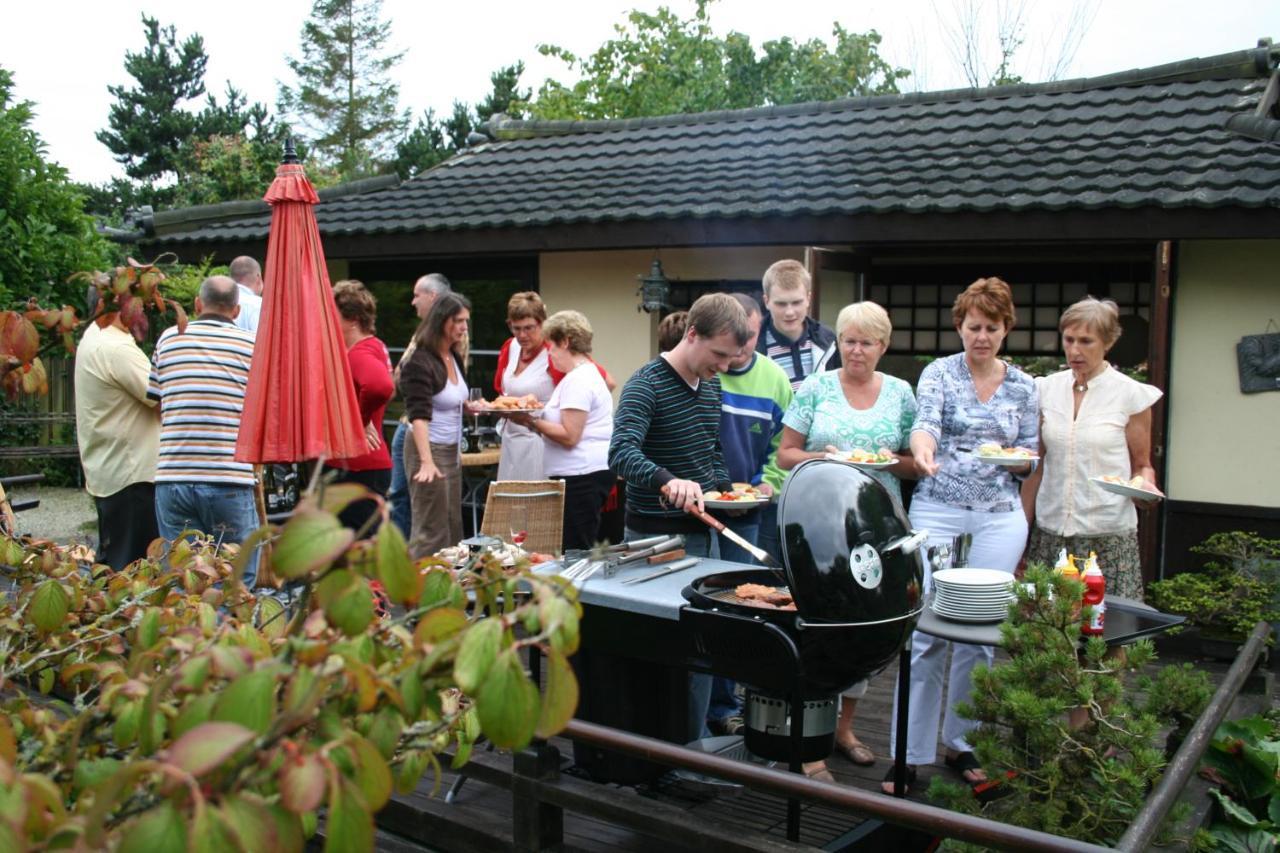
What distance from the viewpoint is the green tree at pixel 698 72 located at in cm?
2902

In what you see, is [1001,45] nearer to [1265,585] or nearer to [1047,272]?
[1047,272]

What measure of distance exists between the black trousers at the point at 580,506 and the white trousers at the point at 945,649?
2235 mm

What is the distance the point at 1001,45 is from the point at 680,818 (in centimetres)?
2878

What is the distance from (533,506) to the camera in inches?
244

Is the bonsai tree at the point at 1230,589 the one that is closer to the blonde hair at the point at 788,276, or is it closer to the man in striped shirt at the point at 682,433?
the blonde hair at the point at 788,276

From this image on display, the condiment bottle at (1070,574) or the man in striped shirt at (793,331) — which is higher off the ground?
the man in striped shirt at (793,331)

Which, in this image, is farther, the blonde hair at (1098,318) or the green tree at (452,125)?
the green tree at (452,125)

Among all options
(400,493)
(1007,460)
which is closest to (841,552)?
(1007,460)

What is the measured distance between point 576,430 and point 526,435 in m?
0.69

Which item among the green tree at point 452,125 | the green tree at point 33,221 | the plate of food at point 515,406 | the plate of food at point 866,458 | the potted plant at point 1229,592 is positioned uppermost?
the green tree at point 452,125

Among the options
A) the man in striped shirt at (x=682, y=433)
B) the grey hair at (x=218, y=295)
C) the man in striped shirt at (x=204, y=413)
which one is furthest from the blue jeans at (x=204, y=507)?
Answer: the man in striped shirt at (x=682, y=433)

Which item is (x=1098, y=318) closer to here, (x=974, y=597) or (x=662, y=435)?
(x=974, y=597)

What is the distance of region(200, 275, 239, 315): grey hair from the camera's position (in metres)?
5.19

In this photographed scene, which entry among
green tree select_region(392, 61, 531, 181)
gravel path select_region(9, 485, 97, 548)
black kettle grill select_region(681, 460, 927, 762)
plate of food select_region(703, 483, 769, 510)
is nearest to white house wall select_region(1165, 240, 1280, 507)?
plate of food select_region(703, 483, 769, 510)
